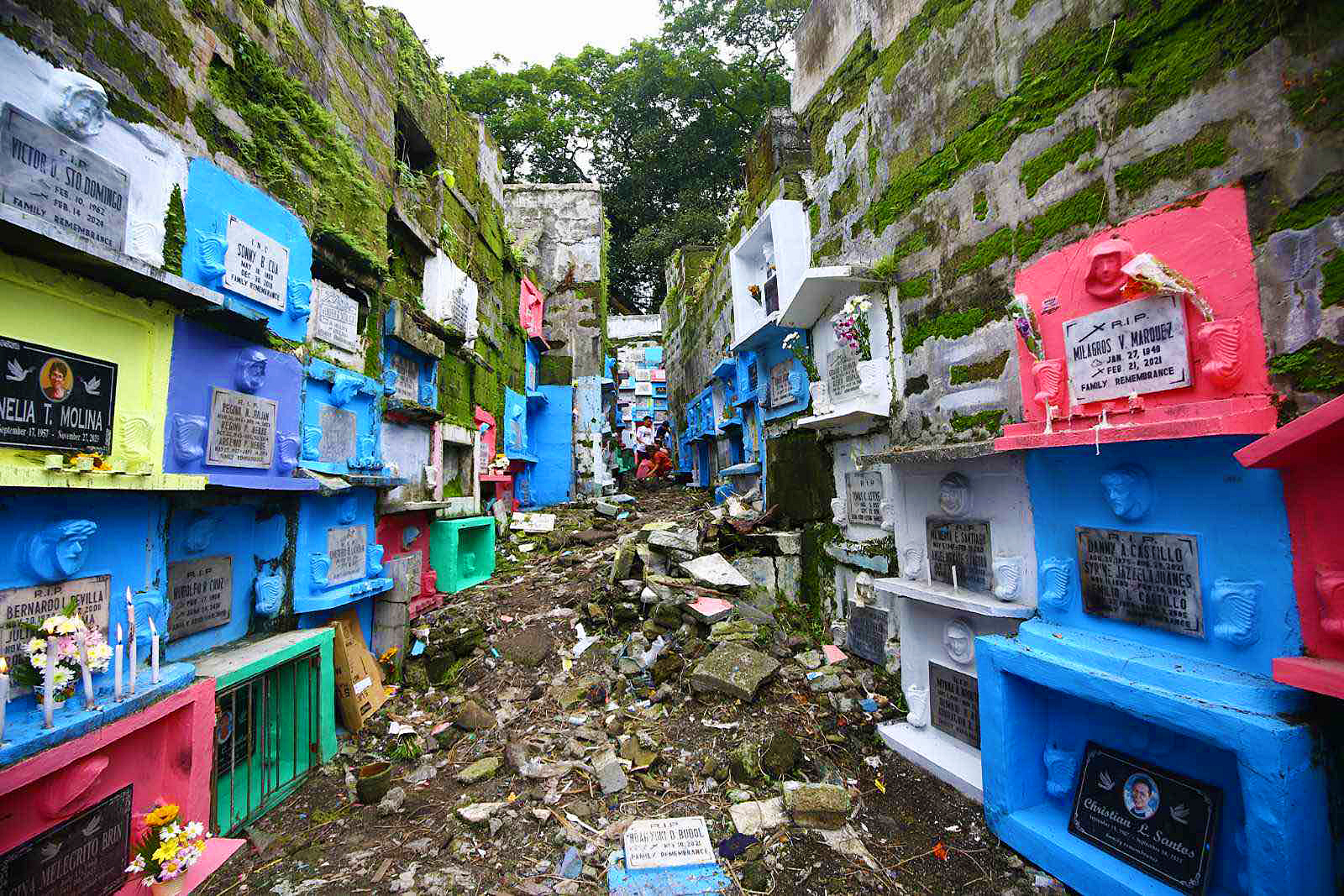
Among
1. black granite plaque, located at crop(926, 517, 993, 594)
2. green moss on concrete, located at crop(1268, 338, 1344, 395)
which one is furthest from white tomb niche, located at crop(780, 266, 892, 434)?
green moss on concrete, located at crop(1268, 338, 1344, 395)

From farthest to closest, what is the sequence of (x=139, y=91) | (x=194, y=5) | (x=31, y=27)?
(x=194, y=5)
(x=139, y=91)
(x=31, y=27)

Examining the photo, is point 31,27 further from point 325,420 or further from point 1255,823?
point 1255,823

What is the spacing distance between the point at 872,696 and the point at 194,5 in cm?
908

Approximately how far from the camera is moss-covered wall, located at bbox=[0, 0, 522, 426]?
151 inches

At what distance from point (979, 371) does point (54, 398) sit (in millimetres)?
6656

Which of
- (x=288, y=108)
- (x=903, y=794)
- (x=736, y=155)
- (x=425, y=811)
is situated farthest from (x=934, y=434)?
(x=736, y=155)

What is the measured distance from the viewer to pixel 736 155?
25172 millimetres

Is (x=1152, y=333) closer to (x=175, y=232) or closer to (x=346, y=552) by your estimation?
(x=175, y=232)

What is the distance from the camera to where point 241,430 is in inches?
187

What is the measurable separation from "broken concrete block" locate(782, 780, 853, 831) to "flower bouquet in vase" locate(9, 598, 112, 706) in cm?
487

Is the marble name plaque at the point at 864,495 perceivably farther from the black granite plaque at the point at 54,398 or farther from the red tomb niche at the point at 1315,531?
the black granite plaque at the point at 54,398

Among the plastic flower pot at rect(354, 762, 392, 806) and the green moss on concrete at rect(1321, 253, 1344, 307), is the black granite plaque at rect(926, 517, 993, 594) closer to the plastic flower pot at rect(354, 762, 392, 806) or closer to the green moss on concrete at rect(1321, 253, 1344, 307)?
the green moss on concrete at rect(1321, 253, 1344, 307)

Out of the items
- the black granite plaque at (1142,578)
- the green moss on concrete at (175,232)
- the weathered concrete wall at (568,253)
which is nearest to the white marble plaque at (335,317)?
the green moss on concrete at (175,232)

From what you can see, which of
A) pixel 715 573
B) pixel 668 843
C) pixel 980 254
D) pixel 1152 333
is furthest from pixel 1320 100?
pixel 715 573
